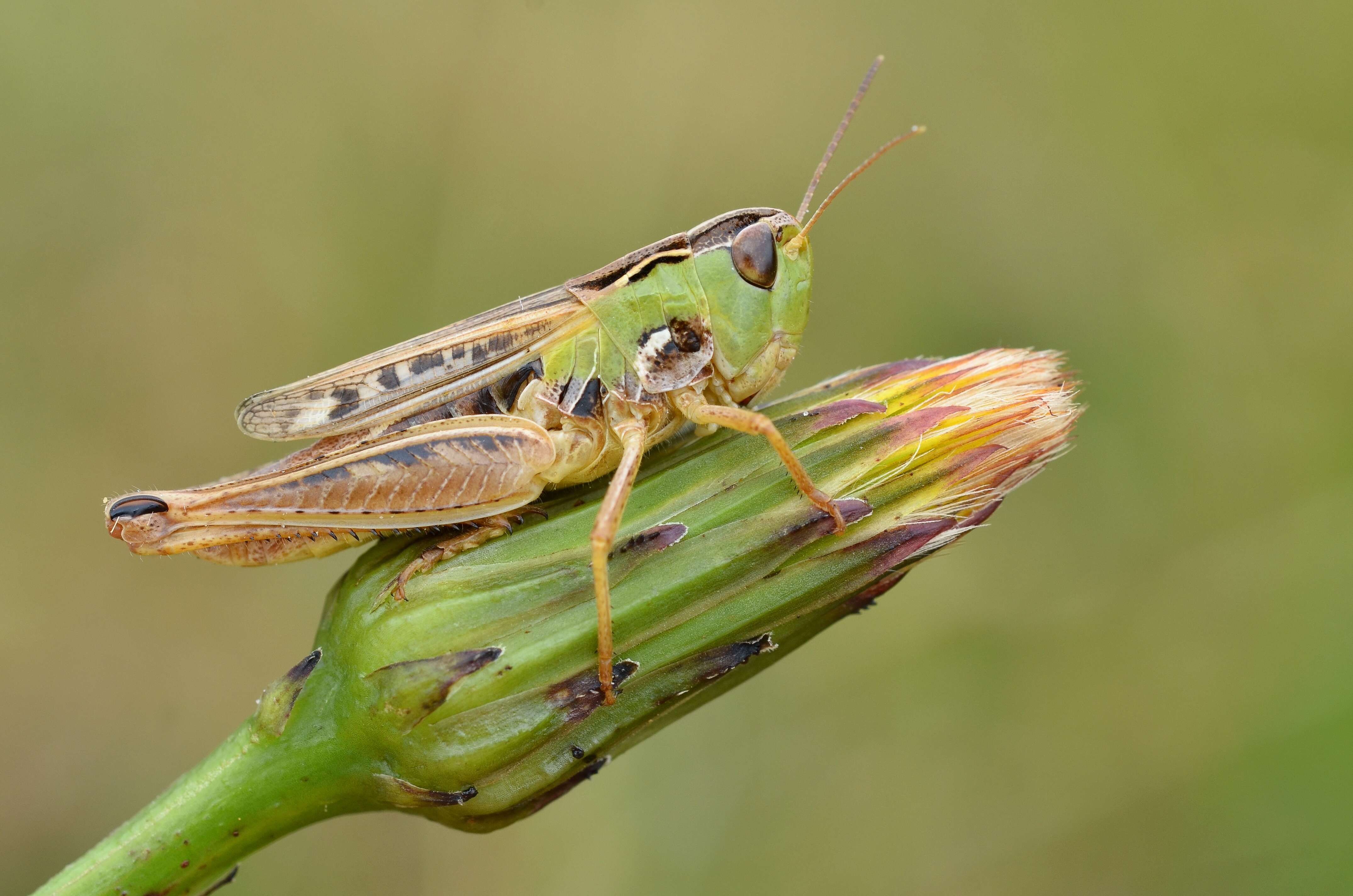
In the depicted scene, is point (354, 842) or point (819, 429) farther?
point (354, 842)

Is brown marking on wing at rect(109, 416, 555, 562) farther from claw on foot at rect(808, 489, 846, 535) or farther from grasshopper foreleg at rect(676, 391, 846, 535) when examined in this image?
claw on foot at rect(808, 489, 846, 535)

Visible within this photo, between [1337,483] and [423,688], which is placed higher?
[423,688]

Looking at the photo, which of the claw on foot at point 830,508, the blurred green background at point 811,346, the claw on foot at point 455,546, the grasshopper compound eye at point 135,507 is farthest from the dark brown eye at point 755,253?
the blurred green background at point 811,346

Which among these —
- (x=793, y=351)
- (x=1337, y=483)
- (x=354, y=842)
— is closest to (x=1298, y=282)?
(x=1337, y=483)

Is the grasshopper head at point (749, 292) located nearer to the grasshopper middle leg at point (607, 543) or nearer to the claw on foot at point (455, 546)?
the grasshopper middle leg at point (607, 543)

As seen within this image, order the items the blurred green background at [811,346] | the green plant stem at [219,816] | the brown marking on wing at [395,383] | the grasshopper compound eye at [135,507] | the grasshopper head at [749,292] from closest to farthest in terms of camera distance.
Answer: the green plant stem at [219,816], the grasshopper compound eye at [135,507], the brown marking on wing at [395,383], the grasshopper head at [749,292], the blurred green background at [811,346]

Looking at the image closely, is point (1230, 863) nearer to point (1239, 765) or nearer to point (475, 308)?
point (1239, 765)

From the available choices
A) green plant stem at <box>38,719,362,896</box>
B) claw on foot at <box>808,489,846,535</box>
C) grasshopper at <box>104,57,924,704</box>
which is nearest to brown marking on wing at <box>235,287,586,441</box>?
grasshopper at <box>104,57,924,704</box>
